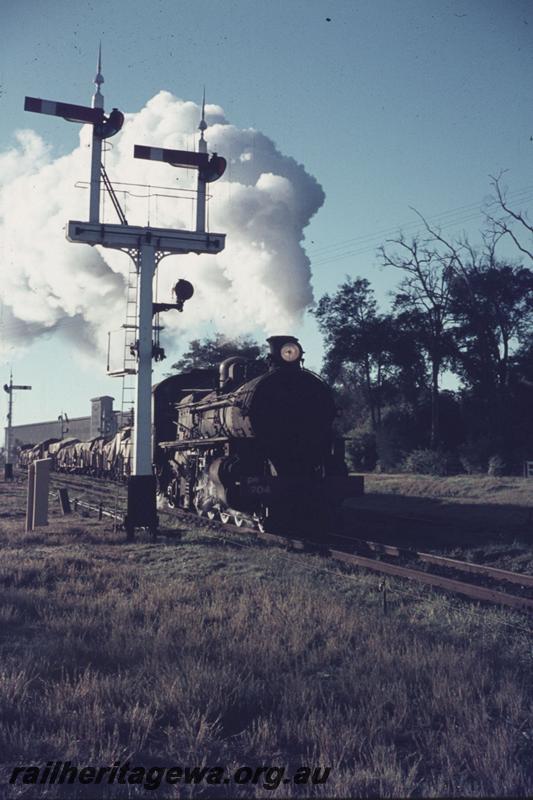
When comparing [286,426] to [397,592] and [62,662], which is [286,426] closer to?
[397,592]

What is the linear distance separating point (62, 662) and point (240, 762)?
84.5 inches

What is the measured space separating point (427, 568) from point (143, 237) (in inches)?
438

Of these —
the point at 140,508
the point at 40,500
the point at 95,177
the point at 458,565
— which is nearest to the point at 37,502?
the point at 40,500

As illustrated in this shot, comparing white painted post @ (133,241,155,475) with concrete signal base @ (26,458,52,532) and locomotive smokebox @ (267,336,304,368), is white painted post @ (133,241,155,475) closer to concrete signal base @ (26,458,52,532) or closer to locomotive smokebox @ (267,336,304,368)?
concrete signal base @ (26,458,52,532)

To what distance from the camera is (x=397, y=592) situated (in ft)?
27.1

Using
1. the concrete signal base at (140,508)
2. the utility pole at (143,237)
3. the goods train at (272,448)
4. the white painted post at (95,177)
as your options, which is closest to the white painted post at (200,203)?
the utility pole at (143,237)

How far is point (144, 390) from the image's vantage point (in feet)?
53.7

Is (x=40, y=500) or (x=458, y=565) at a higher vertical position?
(x=40, y=500)

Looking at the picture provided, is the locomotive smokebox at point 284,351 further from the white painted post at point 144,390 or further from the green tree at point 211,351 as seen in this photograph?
the green tree at point 211,351

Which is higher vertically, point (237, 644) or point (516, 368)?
point (516, 368)

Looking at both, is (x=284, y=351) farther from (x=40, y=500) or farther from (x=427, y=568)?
(x=40, y=500)

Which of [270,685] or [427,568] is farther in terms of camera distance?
[427,568]

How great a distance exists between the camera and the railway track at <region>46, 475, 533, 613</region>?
8.25 m

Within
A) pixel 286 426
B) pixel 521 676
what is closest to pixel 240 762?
pixel 521 676
